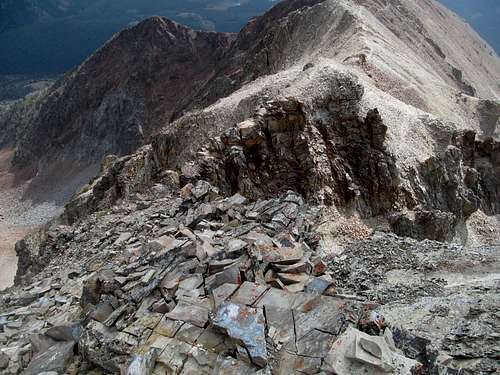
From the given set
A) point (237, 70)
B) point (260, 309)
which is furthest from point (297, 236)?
point (237, 70)

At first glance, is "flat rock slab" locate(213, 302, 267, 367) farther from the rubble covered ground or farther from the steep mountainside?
the steep mountainside

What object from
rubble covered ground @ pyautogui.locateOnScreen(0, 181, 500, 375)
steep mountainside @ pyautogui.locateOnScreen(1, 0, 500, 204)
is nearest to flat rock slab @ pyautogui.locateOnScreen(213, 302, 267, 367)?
rubble covered ground @ pyautogui.locateOnScreen(0, 181, 500, 375)

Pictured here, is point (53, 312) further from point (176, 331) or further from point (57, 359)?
point (176, 331)

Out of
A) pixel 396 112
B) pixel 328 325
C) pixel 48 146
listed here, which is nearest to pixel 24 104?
pixel 48 146

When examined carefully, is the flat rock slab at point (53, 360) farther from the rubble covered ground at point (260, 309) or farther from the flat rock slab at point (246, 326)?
the flat rock slab at point (246, 326)

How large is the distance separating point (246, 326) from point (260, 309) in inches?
24.3

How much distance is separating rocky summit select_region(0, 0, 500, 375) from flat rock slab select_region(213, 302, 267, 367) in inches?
1.4

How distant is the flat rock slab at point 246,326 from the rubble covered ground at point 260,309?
21 millimetres

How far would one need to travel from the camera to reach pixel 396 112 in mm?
31703

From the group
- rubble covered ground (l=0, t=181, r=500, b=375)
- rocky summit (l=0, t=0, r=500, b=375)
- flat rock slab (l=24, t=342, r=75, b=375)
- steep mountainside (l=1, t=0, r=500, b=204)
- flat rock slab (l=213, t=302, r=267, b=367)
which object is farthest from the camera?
steep mountainside (l=1, t=0, r=500, b=204)

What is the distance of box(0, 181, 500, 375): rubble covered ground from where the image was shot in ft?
28.3

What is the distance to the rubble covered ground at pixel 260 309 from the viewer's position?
8.63 metres

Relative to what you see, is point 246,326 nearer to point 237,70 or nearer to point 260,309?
point 260,309

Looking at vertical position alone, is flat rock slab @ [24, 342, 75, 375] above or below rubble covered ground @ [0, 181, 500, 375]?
below
